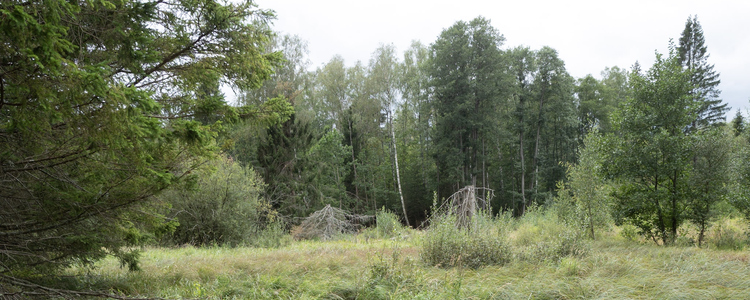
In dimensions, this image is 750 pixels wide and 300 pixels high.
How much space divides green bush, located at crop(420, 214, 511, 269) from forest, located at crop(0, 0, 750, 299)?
39 mm

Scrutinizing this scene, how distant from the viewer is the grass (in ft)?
15.4

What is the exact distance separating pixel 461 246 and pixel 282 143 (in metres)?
13.5

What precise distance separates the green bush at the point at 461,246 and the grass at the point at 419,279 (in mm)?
213

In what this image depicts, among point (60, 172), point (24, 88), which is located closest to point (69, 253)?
point (60, 172)

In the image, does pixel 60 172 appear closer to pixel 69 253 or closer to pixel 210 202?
pixel 69 253

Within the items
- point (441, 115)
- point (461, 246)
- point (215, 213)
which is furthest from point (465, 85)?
point (461, 246)

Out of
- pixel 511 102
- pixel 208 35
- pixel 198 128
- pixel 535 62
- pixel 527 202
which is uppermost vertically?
pixel 535 62

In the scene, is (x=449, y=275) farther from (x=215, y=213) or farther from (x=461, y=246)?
(x=215, y=213)

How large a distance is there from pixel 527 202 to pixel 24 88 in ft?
98.7

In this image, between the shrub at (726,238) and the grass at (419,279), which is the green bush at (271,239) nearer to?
the grass at (419,279)

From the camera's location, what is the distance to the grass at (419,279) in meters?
4.69

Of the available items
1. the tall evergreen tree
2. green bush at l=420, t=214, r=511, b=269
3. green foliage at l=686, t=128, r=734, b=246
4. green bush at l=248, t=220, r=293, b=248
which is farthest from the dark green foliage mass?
the tall evergreen tree

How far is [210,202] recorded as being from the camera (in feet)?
42.0

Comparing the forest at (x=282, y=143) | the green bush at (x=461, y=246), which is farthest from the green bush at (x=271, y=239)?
the green bush at (x=461, y=246)
